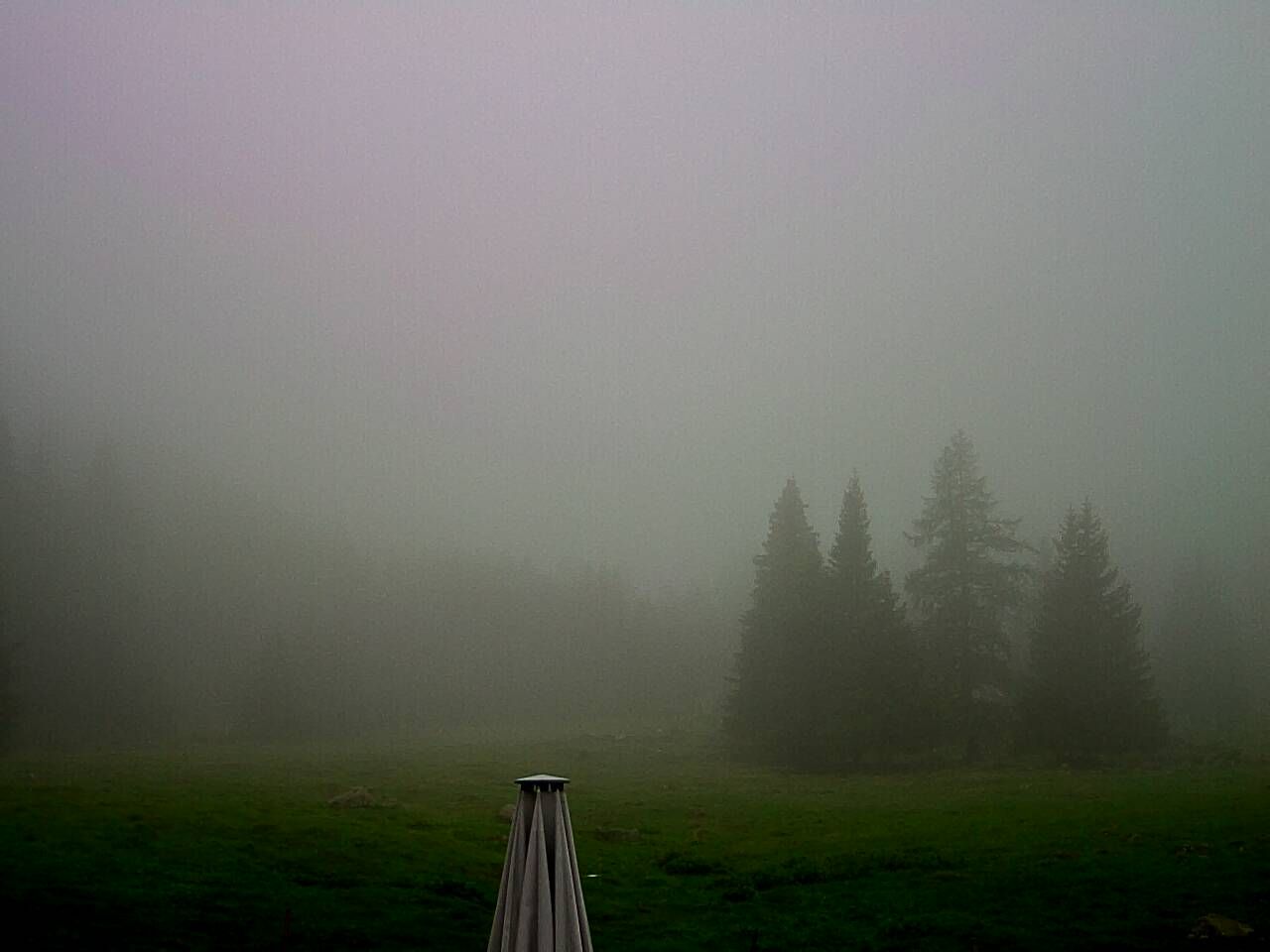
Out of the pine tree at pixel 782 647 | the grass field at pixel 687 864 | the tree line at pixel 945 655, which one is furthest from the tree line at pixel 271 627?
the tree line at pixel 945 655

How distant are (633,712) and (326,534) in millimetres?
62573

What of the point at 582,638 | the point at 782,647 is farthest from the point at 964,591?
the point at 582,638

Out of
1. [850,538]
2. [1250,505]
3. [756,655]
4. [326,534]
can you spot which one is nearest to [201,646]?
[326,534]

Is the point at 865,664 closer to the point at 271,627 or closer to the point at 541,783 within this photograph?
the point at 541,783

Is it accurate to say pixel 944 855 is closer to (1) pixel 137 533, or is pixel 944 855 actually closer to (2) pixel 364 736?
(2) pixel 364 736

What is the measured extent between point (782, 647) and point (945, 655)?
29.8 feet

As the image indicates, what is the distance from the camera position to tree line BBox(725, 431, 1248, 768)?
44.9m

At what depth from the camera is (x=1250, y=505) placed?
484 ft

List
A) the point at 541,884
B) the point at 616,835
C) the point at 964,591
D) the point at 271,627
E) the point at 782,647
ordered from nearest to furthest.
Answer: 1. the point at 541,884
2. the point at 616,835
3. the point at 964,591
4. the point at 782,647
5. the point at 271,627

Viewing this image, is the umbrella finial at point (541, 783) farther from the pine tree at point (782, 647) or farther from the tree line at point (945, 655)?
the pine tree at point (782, 647)

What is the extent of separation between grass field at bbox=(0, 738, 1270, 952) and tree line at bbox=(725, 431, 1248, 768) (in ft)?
24.5

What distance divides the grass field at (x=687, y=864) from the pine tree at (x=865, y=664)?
7537mm

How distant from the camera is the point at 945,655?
48.5 m

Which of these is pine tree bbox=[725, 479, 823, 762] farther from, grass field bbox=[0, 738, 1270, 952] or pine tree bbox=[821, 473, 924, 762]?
grass field bbox=[0, 738, 1270, 952]
